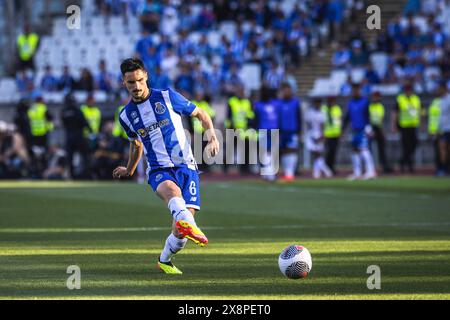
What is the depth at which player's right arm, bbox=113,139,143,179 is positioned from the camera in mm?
11750

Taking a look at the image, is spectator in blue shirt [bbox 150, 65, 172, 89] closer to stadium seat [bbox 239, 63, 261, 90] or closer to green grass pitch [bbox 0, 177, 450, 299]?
stadium seat [bbox 239, 63, 261, 90]

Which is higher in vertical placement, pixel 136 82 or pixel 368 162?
pixel 136 82

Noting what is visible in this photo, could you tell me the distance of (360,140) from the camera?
30.1 meters

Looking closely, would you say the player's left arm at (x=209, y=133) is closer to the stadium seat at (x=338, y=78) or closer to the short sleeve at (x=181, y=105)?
the short sleeve at (x=181, y=105)

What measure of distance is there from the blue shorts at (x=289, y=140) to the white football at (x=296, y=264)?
60.6 ft

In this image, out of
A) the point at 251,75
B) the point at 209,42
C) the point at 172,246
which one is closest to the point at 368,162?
the point at 251,75

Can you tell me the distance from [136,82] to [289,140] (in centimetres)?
1844

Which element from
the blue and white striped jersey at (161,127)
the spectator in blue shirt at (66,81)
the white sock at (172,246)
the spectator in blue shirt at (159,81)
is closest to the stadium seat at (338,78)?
the spectator in blue shirt at (159,81)

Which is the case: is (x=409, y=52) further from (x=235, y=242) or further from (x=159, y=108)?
(x=159, y=108)

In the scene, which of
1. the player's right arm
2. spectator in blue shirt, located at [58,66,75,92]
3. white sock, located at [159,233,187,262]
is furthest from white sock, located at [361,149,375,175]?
white sock, located at [159,233,187,262]

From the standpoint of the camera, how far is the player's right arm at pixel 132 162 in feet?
38.5

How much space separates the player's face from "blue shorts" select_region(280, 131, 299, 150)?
1803cm

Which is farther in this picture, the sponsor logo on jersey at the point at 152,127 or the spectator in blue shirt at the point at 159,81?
the spectator in blue shirt at the point at 159,81
